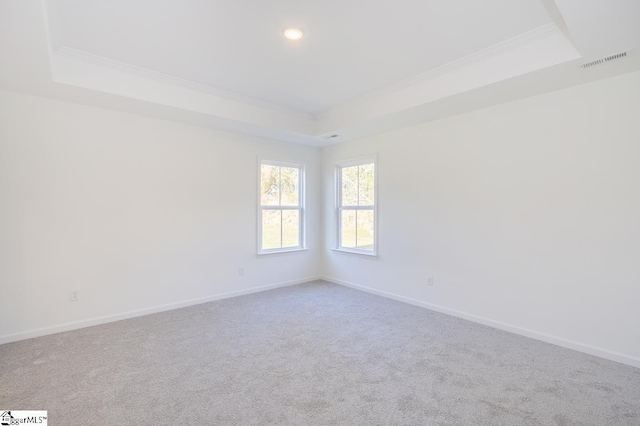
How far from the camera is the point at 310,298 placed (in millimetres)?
4570

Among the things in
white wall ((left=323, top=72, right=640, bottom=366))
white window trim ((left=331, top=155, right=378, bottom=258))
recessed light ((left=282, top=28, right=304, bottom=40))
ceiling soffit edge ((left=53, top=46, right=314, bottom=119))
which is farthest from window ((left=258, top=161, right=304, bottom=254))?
recessed light ((left=282, top=28, right=304, bottom=40))

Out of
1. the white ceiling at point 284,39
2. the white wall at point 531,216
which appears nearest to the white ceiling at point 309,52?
the white ceiling at point 284,39

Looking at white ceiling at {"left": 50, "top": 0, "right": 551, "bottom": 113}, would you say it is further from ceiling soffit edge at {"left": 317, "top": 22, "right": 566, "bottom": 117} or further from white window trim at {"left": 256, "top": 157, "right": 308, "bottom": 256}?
white window trim at {"left": 256, "top": 157, "right": 308, "bottom": 256}

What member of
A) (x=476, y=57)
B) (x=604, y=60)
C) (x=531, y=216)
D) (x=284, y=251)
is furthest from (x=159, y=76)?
(x=531, y=216)

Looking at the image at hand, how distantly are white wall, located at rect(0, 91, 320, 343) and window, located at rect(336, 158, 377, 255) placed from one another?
1347 mm

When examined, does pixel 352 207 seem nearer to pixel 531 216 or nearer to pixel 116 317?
pixel 531 216

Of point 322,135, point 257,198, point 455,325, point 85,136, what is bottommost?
point 455,325

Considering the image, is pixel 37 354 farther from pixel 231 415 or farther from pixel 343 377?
pixel 343 377

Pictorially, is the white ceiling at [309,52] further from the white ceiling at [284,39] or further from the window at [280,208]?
the window at [280,208]

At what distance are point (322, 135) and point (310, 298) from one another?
240 centimetres

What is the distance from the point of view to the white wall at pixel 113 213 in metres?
3.17

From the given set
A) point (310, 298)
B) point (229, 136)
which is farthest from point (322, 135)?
point (310, 298)

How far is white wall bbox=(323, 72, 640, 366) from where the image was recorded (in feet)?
9.06

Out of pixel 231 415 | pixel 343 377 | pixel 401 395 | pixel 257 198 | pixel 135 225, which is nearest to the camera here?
pixel 231 415
